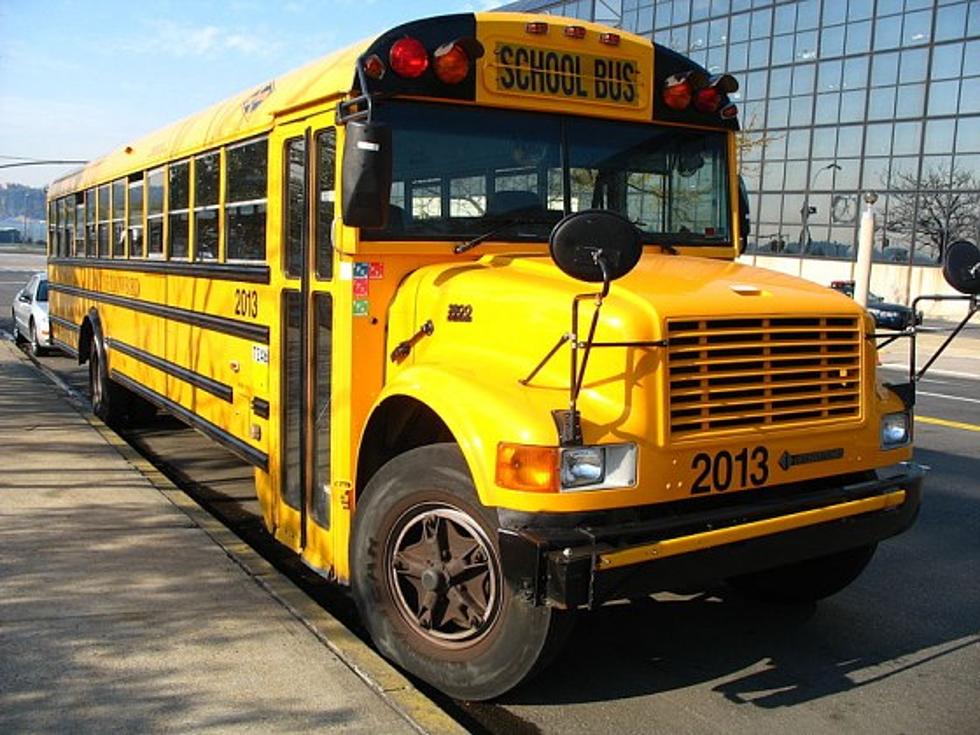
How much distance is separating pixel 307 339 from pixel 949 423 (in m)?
8.69

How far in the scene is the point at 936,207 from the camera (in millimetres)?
34375

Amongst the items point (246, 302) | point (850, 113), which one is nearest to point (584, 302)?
point (246, 302)

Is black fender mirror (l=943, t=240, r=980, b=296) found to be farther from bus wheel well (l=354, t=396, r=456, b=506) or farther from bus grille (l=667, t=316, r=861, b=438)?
bus wheel well (l=354, t=396, r=456, b=506)

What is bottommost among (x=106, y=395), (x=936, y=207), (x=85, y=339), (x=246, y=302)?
(x=106, y=395)

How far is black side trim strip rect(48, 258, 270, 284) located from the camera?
4855 mm

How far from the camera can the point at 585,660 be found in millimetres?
3895

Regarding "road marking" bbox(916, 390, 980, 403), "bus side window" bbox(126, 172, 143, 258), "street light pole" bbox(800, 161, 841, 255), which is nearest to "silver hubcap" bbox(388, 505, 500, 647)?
"bus side window" bbox(126, 172, 143, 258)

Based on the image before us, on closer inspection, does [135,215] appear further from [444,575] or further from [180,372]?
[444,575]

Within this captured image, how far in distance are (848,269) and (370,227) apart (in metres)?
35.7

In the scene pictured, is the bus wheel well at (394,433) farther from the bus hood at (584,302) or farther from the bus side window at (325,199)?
the bus side window at (325,199)

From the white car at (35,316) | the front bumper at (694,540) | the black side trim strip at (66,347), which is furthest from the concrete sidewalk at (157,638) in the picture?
the white car at (35,316)

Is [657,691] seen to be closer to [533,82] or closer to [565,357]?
[565,357]

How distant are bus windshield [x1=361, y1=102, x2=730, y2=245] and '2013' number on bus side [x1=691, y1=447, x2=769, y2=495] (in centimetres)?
136

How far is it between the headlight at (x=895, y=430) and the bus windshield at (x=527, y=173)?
4.33ft
